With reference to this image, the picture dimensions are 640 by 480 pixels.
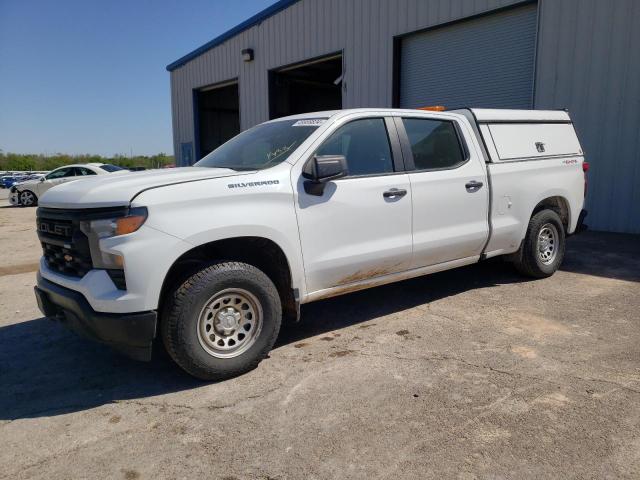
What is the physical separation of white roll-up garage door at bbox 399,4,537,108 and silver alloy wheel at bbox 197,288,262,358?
863cm

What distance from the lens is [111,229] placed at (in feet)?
9.87

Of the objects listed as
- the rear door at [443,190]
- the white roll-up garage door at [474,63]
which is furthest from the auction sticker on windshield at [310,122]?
the white roll-up garage door at [474,63]

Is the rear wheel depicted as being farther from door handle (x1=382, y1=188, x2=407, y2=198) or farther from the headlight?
door handle (x1=382, y1=188, x2=407, y2=198)

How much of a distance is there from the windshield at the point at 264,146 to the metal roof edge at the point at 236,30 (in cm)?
1228

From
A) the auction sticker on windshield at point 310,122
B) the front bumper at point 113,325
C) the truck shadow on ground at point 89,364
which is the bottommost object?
the truck shadow on ground at point 89,364

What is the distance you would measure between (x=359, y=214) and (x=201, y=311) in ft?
4.80

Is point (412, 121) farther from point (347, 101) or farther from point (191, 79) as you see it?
point (191, 79)

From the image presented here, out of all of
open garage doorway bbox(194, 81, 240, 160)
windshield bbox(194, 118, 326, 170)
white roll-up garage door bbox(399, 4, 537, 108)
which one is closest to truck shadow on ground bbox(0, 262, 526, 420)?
windshield bbox(194, 118, 326, 170)

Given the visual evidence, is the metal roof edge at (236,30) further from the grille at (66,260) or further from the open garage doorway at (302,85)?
the grille at (66,260)

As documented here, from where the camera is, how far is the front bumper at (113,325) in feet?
9.83

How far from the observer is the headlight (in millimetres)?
2992

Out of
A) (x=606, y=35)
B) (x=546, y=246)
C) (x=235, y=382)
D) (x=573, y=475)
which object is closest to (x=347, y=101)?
(x=606, y=35)

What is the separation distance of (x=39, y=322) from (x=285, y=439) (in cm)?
329

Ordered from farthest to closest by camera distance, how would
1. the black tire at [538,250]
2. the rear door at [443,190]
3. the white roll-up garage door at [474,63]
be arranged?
the white roll-up garage door at [474,63], the black tire at [538,250], the rear door at [443,190]
